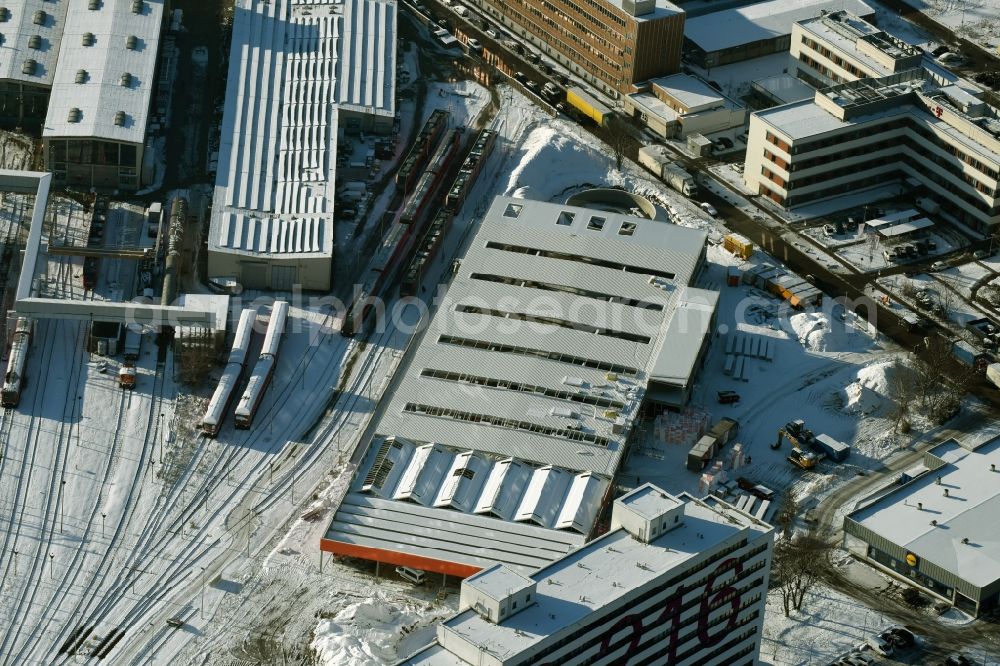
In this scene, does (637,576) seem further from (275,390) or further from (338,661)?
(275,390)

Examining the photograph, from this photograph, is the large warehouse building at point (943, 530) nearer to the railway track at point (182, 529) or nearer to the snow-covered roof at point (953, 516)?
the snow-covered roof at point (953, 516)

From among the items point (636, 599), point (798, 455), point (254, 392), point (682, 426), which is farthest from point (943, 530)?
point (254, 392)

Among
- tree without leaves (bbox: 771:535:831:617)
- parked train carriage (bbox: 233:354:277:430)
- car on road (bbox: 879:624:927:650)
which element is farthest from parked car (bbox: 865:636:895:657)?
parked train carriage (bbox: 233:354:277:430)

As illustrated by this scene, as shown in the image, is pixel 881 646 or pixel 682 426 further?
pixel 682 426

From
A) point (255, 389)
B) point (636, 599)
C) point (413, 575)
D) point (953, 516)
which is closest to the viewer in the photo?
point (636, 599)

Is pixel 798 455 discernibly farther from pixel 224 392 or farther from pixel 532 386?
pixel 224 392

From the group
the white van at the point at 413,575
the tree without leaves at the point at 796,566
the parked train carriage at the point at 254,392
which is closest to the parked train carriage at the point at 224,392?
the parked train carriage at the point at 254,392

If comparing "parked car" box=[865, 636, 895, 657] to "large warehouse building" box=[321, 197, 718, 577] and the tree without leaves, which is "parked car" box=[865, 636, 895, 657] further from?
"large warehouse building" box=[321, 197, 718, 577]
